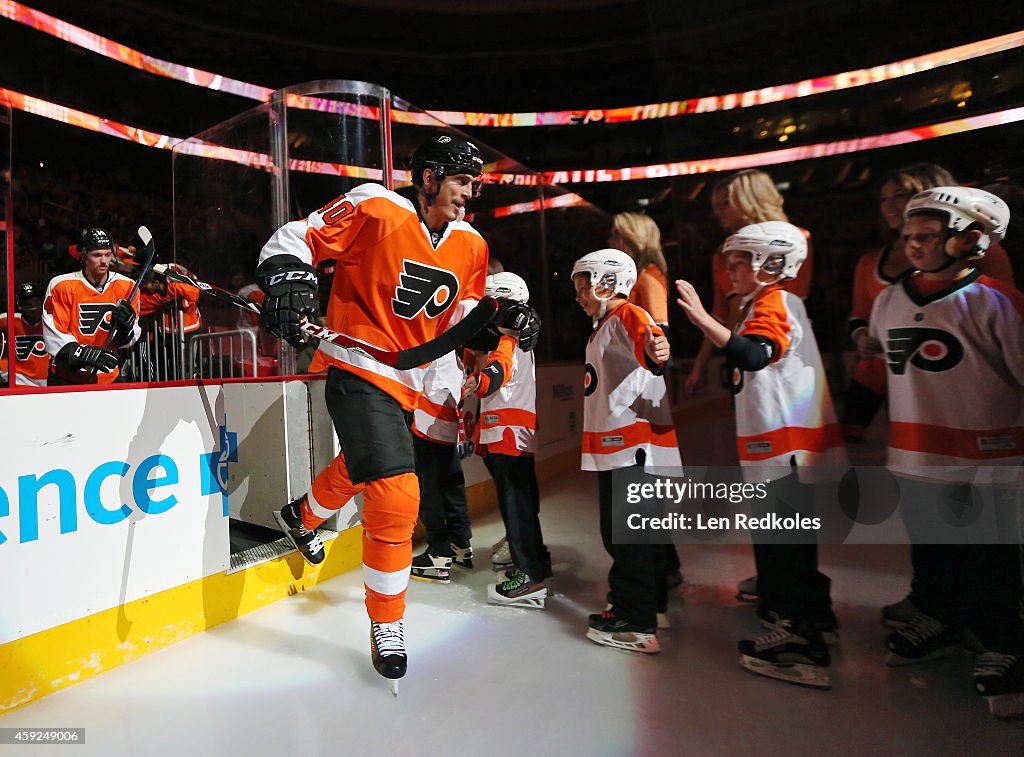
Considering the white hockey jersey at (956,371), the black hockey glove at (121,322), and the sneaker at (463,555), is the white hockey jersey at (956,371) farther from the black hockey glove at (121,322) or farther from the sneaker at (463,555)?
the black hockey glove at (121,322)

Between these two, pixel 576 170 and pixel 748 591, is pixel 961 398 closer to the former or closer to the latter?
pixel 748 591

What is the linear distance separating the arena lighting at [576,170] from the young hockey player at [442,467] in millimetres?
1063

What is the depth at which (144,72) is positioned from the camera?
5.12m

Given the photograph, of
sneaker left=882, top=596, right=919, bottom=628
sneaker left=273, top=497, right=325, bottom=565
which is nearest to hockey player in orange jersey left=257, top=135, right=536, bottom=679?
sneaker left=273, top=497, right=325, bottom=565

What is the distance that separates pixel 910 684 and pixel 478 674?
116 cm

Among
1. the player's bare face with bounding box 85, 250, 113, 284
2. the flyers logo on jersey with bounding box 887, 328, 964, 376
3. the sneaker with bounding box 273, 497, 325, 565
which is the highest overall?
the player's bare face with bounding box 85, 250, 113, 284

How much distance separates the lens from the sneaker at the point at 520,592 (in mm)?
2174

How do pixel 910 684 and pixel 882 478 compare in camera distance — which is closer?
pixel 910 684

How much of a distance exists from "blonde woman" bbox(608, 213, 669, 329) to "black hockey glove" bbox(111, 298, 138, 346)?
1891 millimetres

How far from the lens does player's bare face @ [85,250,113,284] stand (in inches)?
125

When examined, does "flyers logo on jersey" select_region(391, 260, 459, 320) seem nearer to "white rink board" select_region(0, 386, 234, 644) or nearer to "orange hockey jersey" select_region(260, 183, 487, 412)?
"orange hockey jersey" select_region(260, 183, 487, 412)

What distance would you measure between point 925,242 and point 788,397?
1.70ft

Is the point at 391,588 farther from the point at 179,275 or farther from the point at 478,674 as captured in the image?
the point at 179,275

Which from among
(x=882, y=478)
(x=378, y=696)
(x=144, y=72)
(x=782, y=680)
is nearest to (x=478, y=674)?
(x=378, y=696)
